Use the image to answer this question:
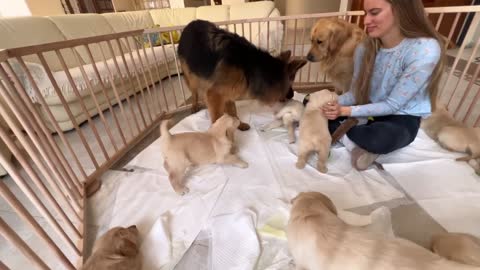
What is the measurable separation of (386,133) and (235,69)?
1.00 meters

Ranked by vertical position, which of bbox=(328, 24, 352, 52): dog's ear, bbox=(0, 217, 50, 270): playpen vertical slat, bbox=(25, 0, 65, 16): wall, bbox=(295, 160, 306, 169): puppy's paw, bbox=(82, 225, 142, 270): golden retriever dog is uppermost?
bbox=(25, 0, 65, 16): wall

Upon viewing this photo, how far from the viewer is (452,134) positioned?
1.33 metres

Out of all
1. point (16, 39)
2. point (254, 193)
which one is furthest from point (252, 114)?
point (16, 39)

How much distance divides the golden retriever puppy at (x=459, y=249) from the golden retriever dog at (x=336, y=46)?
146 centimetres

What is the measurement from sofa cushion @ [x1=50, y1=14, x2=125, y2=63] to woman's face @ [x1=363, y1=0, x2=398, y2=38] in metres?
2.71

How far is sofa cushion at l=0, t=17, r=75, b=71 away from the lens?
2.21 meters

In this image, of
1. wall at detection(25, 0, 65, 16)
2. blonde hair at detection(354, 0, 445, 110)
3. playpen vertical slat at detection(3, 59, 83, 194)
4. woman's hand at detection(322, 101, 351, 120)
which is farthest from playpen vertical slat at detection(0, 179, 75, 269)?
wall at detection(25, 0, 65, 16)

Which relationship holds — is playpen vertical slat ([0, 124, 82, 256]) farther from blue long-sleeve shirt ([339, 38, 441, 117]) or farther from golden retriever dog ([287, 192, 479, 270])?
blue long-sleeve shirt ([339, 38, 441, 117])

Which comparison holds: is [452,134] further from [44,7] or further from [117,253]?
[44,7]

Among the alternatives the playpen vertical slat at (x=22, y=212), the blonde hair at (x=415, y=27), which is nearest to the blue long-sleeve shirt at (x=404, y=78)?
the blonde hair at (x=415, y=27)

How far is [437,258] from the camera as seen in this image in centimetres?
58

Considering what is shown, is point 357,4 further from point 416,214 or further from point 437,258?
point 437,258

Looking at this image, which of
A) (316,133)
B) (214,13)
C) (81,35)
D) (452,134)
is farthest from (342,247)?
(214,13)

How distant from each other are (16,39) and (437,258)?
11.0 feet
